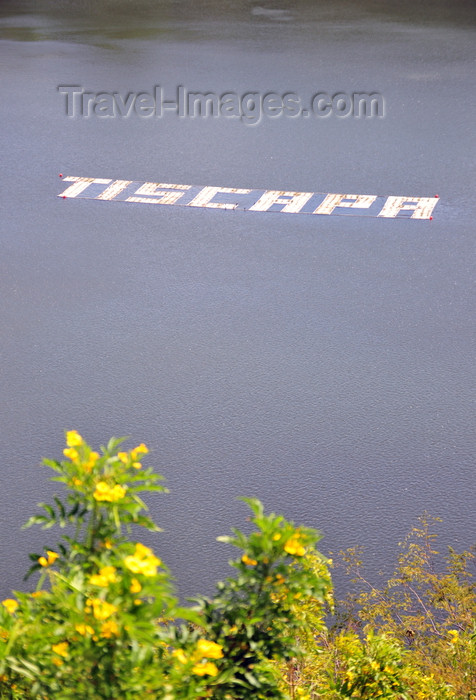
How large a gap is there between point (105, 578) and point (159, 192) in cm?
663

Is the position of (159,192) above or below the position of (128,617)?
above

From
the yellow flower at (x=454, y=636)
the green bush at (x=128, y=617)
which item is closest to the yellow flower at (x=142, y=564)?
the green bush at (x=128, y=617)

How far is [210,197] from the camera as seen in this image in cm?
777

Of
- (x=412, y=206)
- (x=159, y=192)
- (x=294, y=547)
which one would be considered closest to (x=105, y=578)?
(x=294, y=547)

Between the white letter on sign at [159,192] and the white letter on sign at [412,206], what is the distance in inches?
66.1

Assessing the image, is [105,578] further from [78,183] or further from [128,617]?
[78,183]

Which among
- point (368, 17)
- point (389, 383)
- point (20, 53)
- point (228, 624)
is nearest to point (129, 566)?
point (228, 624)

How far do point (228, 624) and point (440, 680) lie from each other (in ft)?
3.85

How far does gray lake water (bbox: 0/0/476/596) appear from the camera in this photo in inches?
171

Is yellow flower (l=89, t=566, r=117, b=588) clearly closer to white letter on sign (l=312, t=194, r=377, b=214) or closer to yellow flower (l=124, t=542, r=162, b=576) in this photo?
yellow flower (l=124, t=542, r=162, b=576)

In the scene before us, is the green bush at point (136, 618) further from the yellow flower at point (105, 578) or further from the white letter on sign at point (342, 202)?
the white letter on sign at point (342, 202)

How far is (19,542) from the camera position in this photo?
4000 millimetres

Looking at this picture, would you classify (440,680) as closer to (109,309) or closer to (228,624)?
(228,624)

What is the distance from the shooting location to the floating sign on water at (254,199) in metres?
7.47
